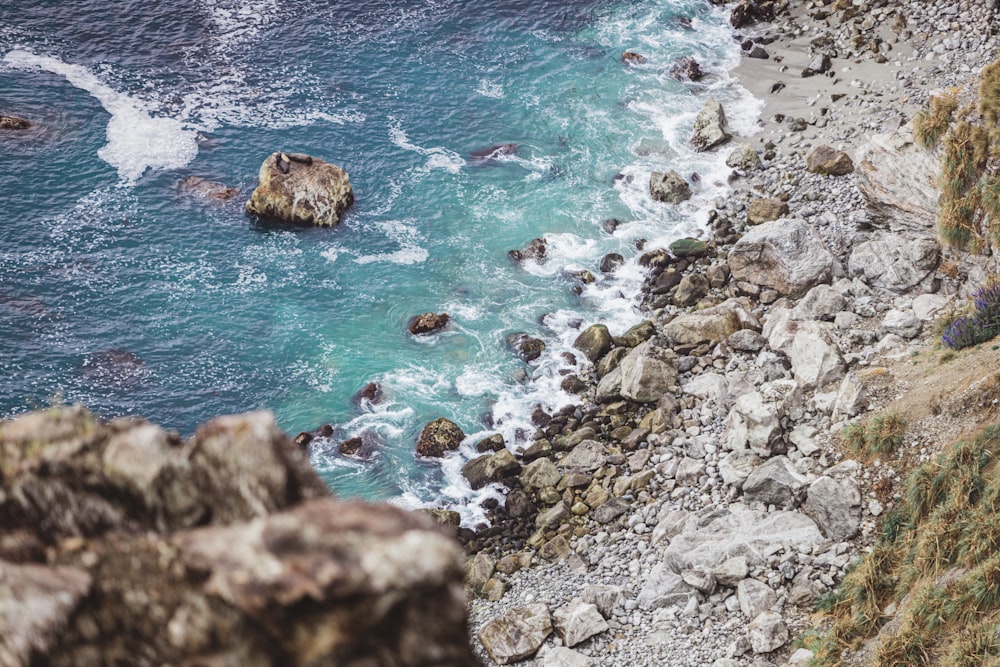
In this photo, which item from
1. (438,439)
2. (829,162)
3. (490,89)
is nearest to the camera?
(438,439)

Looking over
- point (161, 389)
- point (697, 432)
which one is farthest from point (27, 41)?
point (697, 432)

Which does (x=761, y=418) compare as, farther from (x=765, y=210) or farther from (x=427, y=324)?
(x=427, y=324)

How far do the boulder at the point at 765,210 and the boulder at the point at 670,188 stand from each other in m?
5.10

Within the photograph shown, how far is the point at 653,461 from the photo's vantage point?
101 ft

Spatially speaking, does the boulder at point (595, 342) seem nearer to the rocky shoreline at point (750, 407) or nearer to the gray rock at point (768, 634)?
the rocky shoreline at point (750, 407)

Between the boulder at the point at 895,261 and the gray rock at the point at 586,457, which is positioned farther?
the gray rock at the point at 586,457

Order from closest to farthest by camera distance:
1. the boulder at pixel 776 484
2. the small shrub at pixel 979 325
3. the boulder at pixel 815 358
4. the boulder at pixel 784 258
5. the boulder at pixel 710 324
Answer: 1. the boulder at pixel 776 484
2. the small shrub at pixel 979 325
3. the boulder at pixel 815 358
4. the boulder at pixel 784 258
5. the boulder at pixel 710 324

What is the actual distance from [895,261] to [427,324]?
2317 cm

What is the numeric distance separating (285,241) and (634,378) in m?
24.5

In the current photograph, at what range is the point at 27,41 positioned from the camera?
58250 mm

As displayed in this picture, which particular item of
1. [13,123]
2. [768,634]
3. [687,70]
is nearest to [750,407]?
[768,634]

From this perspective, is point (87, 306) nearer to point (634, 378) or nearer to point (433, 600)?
point (634, 378)

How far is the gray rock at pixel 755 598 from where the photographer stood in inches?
860

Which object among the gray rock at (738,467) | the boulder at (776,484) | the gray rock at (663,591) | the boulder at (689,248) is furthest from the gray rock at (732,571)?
the boulder at (689,248)
